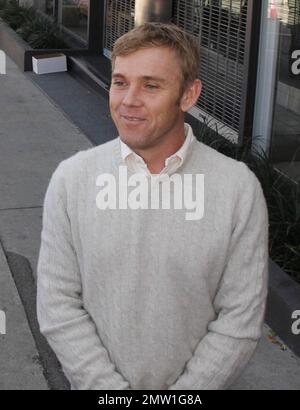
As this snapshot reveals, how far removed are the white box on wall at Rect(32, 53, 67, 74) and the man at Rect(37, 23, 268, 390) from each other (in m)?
9.40

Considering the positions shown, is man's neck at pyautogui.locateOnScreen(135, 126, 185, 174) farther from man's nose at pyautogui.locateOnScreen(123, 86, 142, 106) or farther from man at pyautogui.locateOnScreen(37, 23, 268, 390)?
man's nose at pyautogui.locateOnScreen(123, 86, 142, 106)

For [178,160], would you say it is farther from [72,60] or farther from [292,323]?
[72,60]

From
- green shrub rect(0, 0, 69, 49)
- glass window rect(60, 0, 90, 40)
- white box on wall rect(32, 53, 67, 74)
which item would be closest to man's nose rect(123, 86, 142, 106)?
white box on wall rect(32, 53, 67, 74)

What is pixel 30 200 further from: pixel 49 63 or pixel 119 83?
pixel 49 63

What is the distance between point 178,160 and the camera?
2.40m

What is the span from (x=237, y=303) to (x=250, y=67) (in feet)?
17.2

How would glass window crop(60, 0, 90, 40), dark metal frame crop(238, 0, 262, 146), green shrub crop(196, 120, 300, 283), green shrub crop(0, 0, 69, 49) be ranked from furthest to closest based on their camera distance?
glass window crop(60, 0, 90, 40) → green shrub crop(0, 0, 69, 49) → dark metal frame crop(238, 0, 262, 146) → green shrub crop(196, 120, 300, 283)

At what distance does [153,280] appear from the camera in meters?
2.36

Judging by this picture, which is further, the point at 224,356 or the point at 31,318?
the point at 31,318

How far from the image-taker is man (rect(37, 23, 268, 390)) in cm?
235

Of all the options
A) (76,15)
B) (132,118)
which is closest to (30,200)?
(132,118)

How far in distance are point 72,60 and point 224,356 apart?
9.76 m

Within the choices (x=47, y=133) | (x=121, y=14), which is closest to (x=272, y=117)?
(x=47, y=133)

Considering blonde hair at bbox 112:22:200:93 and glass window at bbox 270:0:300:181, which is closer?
blonde hair at bbox 112:22:200:93
